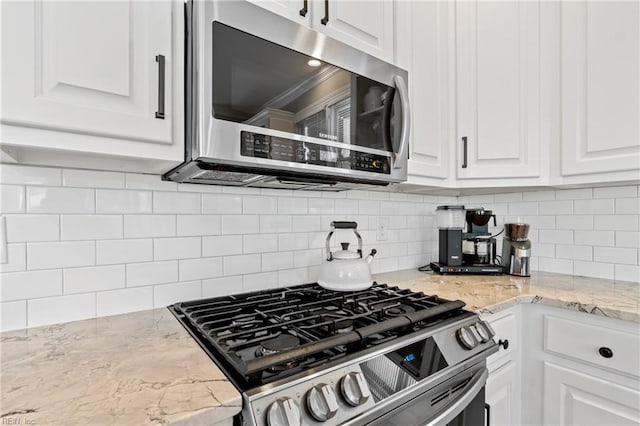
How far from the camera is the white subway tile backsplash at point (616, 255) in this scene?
156 centimetres

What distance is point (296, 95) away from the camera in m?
0.99

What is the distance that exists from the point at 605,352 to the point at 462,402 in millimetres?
633

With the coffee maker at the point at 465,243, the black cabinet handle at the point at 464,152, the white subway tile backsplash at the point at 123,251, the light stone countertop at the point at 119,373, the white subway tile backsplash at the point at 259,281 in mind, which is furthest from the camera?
the coffee maker at the point at 465,243

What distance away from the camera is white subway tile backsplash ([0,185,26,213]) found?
3.01 feet

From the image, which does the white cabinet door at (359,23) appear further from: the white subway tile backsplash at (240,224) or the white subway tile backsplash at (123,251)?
the white subway tile backsplash at (123,251)

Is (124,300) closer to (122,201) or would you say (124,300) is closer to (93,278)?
(93,278)

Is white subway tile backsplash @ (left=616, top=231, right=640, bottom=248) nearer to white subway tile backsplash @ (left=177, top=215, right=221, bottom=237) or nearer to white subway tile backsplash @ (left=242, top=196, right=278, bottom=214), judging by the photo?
white subway tile backsplash @ (left=242, top=196, right=278, bottom=214)

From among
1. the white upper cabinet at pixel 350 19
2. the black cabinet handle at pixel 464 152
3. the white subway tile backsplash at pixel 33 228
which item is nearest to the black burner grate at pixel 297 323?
the white subway tile backsplash at pixel 33 228

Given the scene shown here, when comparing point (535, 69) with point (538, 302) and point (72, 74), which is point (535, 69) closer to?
point (538, 302)

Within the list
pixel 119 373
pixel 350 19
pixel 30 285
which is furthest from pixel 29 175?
pixel 350 19

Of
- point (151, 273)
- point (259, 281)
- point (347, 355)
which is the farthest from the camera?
point (259, 281)

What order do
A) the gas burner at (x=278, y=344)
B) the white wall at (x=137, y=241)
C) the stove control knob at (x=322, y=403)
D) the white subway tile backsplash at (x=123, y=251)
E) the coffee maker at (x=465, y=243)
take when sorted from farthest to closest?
the coffee maker at (x=465, y=243) < the white subway tile backsplash at (x=123, y=251) < the white wall at (x=137, y=241) < the gas burner at (x=278, y=344) < the stove control knob at (x=322, y=403)

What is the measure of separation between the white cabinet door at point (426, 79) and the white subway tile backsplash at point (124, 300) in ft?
3.68

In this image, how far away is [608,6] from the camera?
4.59ft
